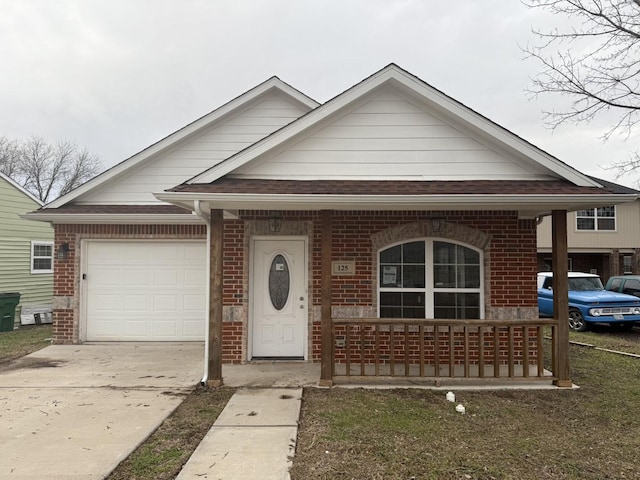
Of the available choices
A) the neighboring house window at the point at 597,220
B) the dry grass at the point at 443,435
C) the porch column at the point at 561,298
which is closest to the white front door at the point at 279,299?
the dry grass at the point at 443,435

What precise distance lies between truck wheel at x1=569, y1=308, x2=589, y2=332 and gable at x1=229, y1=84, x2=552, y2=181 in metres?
6.92

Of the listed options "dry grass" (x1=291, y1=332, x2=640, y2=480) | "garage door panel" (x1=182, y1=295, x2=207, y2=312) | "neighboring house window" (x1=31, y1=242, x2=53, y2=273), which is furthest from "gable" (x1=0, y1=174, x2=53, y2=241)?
"dry grass" (x1=291, y1=332, x2=640, y2=480)

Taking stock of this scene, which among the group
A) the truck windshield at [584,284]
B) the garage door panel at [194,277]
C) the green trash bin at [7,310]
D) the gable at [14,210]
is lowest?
the green trash bin at [7,310]

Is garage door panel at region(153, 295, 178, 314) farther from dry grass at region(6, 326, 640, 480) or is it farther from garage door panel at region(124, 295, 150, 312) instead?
dry grass at region(6, 326, 640, 480)

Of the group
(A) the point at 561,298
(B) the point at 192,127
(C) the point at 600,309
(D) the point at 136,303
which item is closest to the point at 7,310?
(D) the point at 136,303

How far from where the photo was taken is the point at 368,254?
23.6 feet

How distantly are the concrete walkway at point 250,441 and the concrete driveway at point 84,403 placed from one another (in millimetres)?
728

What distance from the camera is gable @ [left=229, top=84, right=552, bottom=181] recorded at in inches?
256

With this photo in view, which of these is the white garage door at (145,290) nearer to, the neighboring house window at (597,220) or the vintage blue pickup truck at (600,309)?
the vintage blue pickup truck at (600,309)

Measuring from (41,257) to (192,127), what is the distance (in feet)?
28.8

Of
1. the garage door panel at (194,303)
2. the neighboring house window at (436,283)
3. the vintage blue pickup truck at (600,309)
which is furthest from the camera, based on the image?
the vintage blue pickup truck at (600,309)

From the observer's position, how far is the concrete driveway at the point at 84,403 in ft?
12.8

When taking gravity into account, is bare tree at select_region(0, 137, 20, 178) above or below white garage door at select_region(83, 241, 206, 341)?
above

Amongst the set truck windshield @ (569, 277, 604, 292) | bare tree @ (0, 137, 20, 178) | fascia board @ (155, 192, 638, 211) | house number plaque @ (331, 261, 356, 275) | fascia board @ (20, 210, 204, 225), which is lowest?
Result: truck windshield @ (569, 277, 604, 292)
